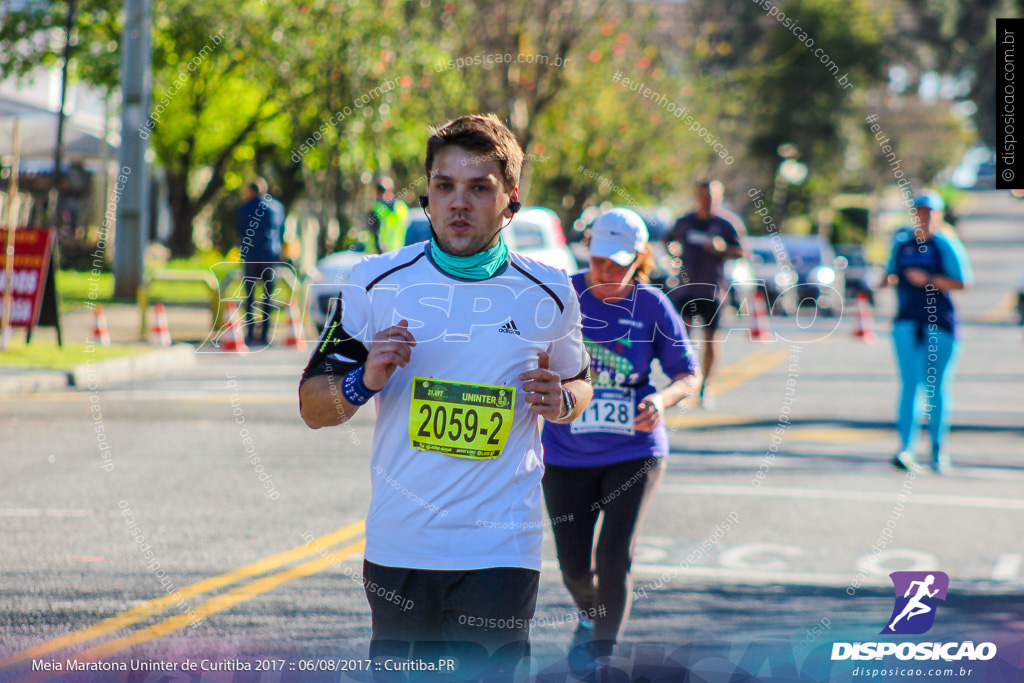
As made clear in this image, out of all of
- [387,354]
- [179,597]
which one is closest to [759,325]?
[179,597]

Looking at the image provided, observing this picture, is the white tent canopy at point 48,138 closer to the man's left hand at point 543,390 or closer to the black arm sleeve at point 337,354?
the black arm sleeve at point 337,354

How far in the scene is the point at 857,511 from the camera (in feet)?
28.4

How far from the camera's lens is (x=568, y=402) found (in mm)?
3627

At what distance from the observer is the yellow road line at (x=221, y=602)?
5.07 m

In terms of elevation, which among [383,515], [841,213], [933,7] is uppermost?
[933,7]

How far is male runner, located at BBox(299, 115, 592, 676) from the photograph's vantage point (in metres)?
3.43

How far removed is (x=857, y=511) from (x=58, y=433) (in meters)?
6.22

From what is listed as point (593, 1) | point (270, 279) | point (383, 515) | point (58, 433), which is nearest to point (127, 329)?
point (270, 279)

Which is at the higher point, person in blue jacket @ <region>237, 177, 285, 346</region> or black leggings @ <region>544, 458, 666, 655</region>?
person in blue jacket @ <region>237, 177, 285, 346</region>

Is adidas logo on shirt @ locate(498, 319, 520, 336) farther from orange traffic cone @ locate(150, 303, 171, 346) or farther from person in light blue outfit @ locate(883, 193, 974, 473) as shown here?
orange traffic cone @ locate(150, 303, 171, 346)

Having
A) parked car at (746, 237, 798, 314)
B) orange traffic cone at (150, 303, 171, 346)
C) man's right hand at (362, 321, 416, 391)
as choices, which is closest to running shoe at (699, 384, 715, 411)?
orange traffic cone at (150, 303, 171, 346)

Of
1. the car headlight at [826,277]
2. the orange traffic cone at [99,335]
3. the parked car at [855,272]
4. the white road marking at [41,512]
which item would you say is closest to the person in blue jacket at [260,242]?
the orange traffic cone at [99,335]

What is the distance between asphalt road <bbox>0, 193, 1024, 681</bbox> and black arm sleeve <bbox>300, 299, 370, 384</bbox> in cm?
149

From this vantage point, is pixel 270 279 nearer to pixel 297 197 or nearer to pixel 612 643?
pixel 612 643
